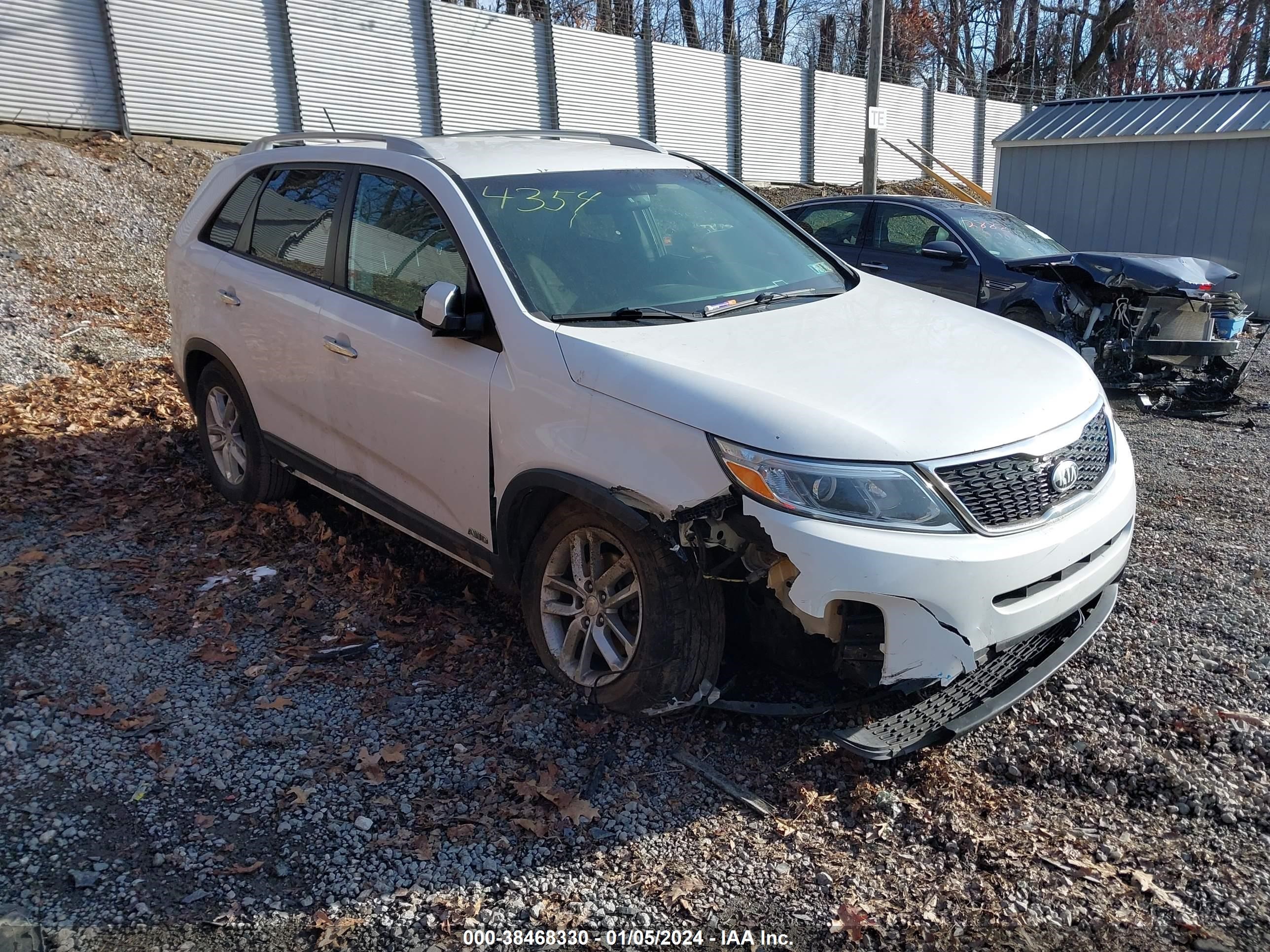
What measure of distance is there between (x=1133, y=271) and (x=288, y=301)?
668cm

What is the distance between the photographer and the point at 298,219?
4.78m

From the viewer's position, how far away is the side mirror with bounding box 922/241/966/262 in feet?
28.6

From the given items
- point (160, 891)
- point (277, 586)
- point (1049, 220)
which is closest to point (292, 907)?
point (160, 891)

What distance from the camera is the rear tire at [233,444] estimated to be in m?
5.21

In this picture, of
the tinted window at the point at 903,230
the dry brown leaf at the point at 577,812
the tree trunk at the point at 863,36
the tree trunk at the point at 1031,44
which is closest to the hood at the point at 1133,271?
the tinted window at the point at 903,230

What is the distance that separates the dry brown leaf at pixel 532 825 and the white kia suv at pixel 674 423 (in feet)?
1.63

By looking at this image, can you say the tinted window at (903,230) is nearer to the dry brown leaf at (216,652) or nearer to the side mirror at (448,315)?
the side mirror at (448,315)

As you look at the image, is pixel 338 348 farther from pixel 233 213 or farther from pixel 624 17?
pixel 624 17

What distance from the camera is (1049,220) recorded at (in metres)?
15.5

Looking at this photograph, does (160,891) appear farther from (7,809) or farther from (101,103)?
(101,103)

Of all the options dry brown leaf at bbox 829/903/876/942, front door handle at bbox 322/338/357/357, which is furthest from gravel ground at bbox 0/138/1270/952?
front door handle at bbox 322/338/357/357

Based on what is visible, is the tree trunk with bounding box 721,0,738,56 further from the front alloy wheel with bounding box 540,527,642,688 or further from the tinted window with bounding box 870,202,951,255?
the front alloy wheel with bounding box 540,527,642,688

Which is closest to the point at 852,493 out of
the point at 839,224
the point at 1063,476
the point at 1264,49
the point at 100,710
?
the point at 1063,476

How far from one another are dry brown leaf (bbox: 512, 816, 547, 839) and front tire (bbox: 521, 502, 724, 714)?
1.62 ft
